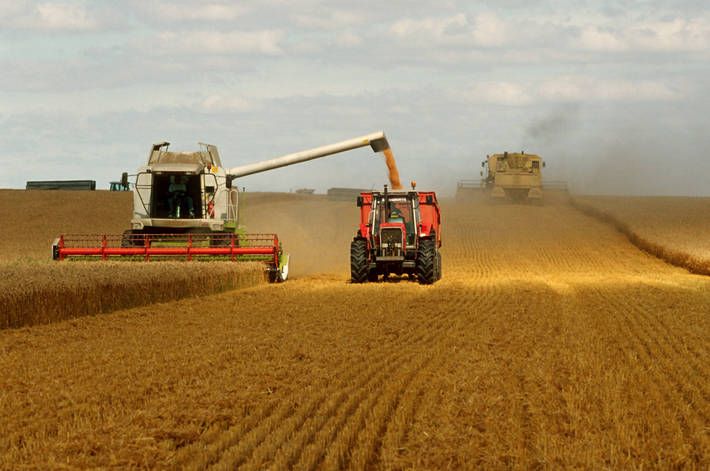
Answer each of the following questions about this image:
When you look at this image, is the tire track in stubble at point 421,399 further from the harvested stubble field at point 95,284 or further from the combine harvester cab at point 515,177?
the combine harvester cab at point 515,177

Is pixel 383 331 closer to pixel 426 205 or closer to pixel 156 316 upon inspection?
pixel 156 316

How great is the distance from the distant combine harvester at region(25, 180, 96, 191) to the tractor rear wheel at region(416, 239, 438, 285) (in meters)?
53.5

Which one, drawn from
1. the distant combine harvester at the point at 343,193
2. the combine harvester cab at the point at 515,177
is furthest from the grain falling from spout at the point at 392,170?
the distant combine harvester at the point at 343,193

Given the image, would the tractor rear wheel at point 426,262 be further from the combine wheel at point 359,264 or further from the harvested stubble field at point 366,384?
the harvested stubble field at point 366,384

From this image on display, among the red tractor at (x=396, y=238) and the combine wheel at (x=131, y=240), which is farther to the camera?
the combine wheel at (x=131, y=240)

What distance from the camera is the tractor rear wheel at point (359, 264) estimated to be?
22.4 metres

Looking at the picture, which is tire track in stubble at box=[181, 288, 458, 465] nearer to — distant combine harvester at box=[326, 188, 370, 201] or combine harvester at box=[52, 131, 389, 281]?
combine harvester at box=[52, 131, 389, 281]

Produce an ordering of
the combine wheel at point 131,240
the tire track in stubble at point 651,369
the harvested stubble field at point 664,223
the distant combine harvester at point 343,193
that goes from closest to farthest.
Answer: the tire track in stubble at point 651,369, the combine wheel at point 131,240, the harvested stubble field at point 664,223, the distant combine harvester at point 343,193

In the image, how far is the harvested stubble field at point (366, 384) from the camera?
6.39 meters

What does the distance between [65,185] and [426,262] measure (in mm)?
55208

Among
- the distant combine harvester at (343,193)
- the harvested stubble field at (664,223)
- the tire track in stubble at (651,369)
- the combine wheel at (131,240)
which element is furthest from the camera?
the distant combine harvester at (343,193)

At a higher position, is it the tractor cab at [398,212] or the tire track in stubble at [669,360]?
the tractor cab at [398,212]

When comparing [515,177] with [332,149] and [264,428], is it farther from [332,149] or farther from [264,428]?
[264,428]

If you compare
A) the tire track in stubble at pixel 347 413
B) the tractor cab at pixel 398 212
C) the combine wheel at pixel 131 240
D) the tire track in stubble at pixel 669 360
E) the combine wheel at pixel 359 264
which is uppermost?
the tractor cab at pixel 398 212
